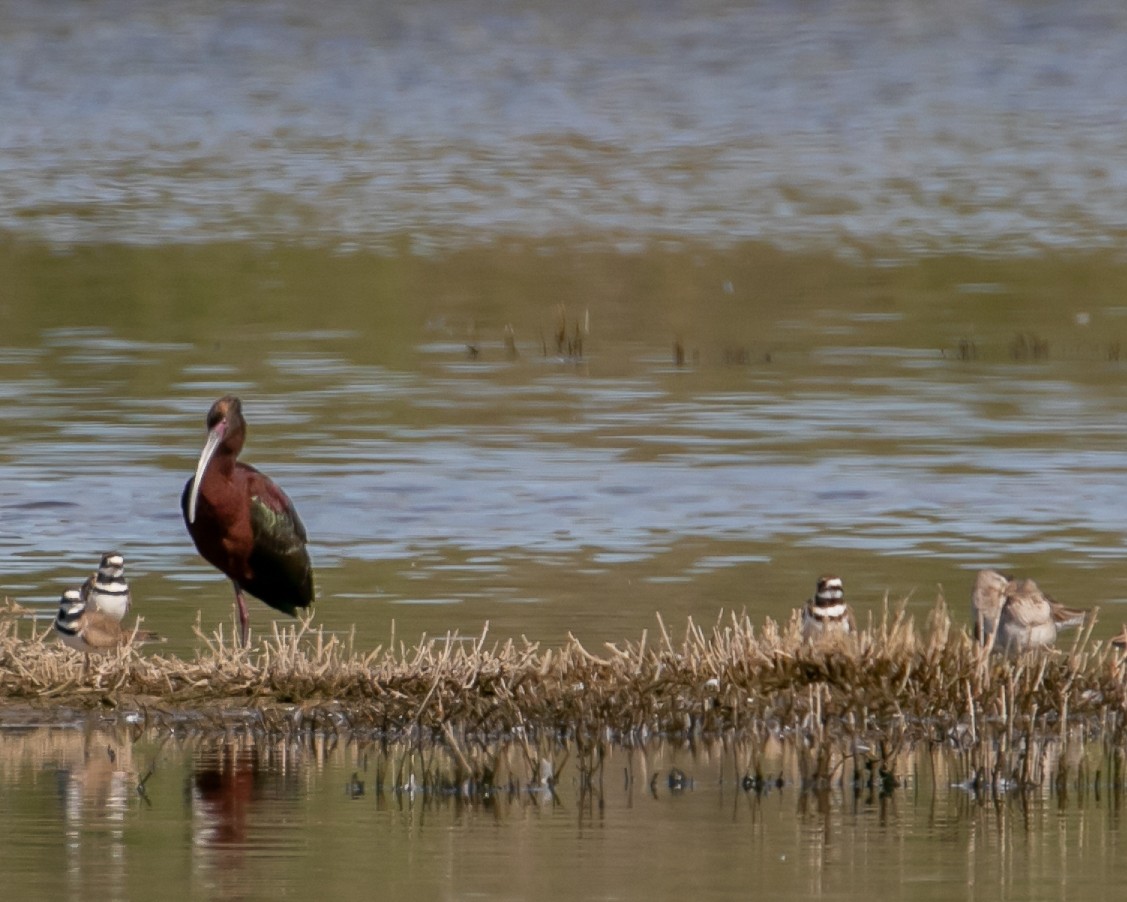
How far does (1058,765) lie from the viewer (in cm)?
933

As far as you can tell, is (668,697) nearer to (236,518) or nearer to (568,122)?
(236,518)

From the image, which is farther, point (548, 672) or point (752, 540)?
point (752, 540)

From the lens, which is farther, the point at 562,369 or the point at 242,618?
the point at 562,369

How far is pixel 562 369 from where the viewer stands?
72.2 feet

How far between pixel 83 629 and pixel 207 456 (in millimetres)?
897

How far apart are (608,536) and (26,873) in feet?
23.0

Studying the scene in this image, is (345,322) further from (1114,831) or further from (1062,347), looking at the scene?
(1114,831)

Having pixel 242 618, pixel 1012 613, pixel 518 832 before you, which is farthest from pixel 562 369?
pixel 518 832

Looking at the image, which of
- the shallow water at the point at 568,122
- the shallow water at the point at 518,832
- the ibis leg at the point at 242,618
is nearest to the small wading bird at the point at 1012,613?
the shallow water at the point at 518,832

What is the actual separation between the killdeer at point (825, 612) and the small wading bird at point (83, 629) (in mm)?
2428

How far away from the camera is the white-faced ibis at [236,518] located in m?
11.9

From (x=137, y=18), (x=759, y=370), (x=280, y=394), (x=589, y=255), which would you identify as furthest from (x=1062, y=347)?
(x=137, y=18)

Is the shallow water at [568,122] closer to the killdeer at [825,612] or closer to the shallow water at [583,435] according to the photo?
the shallow water at [583,435]

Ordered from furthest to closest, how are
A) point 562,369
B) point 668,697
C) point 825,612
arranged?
point 562,369 < point 825,612 < point 668,697
